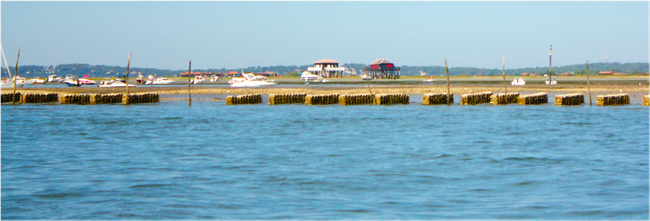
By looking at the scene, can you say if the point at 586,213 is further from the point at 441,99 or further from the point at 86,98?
the point at 86,98

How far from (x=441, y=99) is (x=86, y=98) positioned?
35167 mm

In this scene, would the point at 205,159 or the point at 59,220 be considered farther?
the point at 205,159

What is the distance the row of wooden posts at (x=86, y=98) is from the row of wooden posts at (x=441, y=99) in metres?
9.48

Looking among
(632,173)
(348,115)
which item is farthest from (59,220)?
(348,115)

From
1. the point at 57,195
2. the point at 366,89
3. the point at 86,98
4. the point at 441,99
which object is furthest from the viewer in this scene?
the point at 366,89

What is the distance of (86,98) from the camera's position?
6109 centimetres

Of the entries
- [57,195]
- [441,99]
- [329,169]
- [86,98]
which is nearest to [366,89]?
[441,99]

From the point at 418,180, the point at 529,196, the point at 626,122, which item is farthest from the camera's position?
the point at 626,122

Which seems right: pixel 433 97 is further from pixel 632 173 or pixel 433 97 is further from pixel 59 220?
pixel 59 220

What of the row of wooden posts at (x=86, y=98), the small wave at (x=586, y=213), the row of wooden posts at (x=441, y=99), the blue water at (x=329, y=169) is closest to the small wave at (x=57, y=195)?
the blue water at (x=329, y=169)

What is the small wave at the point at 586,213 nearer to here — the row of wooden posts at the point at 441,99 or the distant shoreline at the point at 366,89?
the row of wooden posts at the point at 441,99

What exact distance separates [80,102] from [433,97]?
34838 millimetres

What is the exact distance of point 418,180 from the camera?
1798 cm

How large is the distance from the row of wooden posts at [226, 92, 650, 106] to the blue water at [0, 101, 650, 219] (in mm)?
14251
